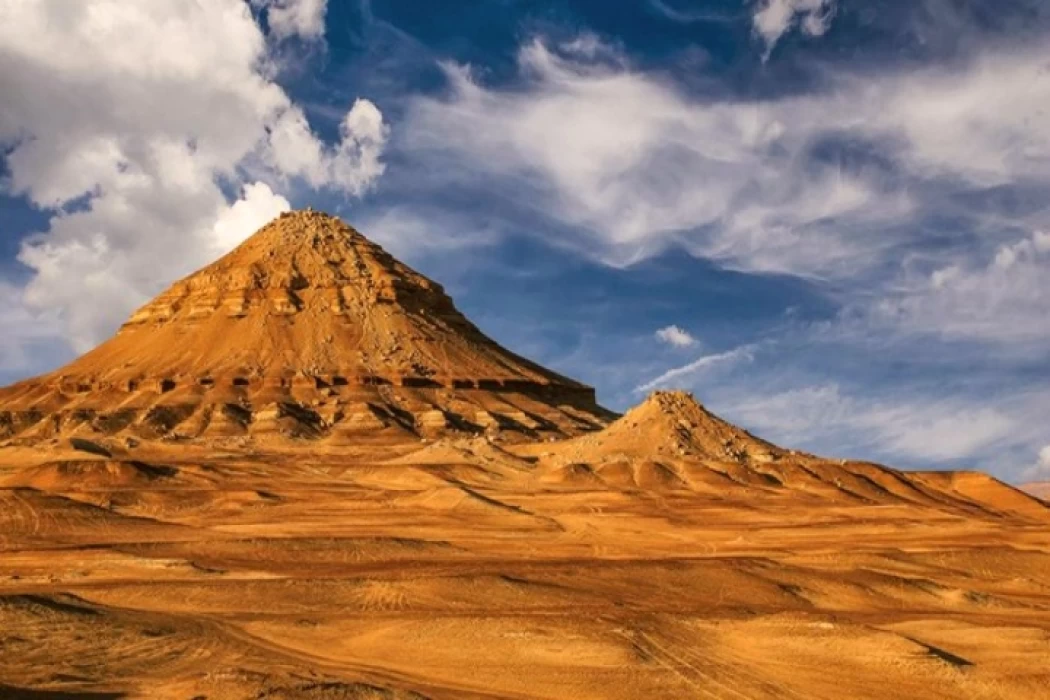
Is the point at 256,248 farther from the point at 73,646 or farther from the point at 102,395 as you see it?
the point at 73,646

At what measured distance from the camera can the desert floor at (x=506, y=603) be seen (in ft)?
50.4

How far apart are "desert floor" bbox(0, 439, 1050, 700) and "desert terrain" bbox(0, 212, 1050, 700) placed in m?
0.09

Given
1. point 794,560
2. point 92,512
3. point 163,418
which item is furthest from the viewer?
point 163,418

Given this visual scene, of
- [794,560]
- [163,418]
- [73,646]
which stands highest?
[163,418]

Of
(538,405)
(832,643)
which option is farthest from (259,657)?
(538,405)

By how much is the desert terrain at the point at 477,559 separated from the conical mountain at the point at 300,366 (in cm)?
62

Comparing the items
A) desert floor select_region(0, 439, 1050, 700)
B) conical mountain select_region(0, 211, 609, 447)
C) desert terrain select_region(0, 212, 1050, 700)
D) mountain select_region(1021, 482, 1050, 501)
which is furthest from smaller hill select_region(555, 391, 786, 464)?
mountain select_region(1021, 482, 1050, 501)

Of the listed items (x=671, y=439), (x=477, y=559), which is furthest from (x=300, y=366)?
(x=477, y=559)

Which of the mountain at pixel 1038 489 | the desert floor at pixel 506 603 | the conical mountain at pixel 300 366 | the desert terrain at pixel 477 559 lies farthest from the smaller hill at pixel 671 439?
the mountain at pixel 1038 489

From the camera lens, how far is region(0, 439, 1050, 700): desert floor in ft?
50.4

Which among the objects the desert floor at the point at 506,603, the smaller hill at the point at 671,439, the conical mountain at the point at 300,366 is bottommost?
the desert floor at the point at 506,603

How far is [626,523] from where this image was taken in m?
40.8

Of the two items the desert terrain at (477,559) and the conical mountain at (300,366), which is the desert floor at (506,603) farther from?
the conical mountain at (300,366)

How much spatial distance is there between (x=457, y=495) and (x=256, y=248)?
86.7 meters
